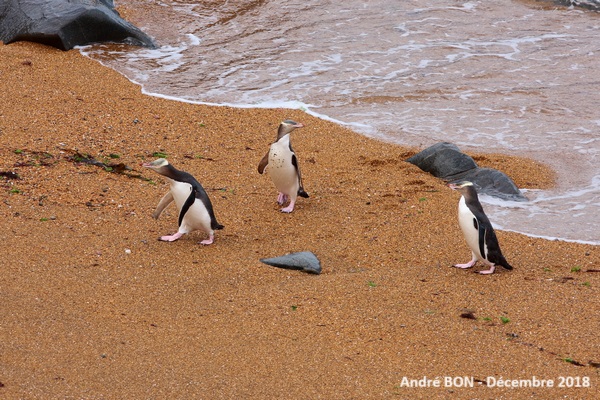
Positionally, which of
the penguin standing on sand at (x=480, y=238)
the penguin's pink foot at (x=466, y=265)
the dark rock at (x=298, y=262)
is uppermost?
the penguin standing on sand at (x=480, y=238)

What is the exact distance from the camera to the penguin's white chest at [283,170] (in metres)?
8.14

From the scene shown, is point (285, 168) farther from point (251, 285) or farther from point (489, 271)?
point (489, 271)

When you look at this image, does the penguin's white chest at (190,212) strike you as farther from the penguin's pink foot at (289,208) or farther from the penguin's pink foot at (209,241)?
the penguin's pink foot at (289,208)

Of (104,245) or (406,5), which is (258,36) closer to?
(406,5)

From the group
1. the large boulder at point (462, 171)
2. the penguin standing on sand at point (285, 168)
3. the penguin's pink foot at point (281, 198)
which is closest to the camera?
the penguin standing on sand at point (285, 168)

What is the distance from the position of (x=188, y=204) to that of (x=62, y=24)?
7.85 meters

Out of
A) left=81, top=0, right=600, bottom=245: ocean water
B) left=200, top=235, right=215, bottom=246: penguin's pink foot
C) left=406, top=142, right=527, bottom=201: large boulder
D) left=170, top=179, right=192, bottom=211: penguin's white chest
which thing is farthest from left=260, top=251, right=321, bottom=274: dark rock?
left=406, top=142, right=527, bottom=201: large boulder

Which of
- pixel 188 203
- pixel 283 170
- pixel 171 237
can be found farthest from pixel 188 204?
pixel 283 170

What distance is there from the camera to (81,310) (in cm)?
555

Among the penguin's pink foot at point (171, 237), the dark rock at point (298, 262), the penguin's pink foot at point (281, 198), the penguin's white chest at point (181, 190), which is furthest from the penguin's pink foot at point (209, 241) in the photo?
the penguin's pink foot at point (281, 198)

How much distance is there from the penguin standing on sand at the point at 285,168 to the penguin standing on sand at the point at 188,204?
1195mm

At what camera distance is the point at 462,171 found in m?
9.70

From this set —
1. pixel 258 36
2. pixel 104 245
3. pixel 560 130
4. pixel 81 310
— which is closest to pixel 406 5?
pixel 258 36

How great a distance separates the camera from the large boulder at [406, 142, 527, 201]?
373 inches
